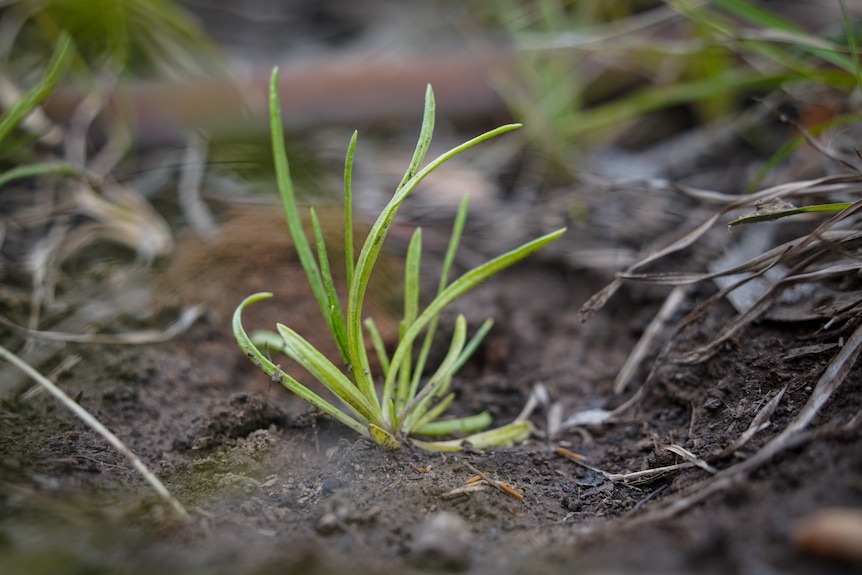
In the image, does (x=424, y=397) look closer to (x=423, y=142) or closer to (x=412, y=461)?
(x=412, y=461)

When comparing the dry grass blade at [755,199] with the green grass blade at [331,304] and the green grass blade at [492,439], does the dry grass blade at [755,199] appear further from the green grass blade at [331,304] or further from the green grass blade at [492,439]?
the green grass blade at [331,304]

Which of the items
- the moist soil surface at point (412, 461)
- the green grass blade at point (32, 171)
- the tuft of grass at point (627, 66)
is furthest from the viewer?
the tuft of grass at point (627, 66)

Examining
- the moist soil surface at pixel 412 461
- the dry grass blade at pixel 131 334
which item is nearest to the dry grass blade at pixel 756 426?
the moist soil surface at pixel 412 461

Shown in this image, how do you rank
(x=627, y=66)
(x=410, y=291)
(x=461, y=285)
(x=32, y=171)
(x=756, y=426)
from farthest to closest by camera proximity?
(x=627, y=66) < (x=32, y=171) < (x=410, y=291) < (x=461, y=285) < (x=756, y=426)

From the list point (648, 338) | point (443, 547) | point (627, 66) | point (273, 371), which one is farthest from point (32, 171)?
point (627, 66)

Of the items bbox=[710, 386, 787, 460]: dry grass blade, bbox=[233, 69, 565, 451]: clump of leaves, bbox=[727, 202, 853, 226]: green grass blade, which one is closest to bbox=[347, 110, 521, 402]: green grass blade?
bbox=[233, 69, 565, 451]: clump of leaves

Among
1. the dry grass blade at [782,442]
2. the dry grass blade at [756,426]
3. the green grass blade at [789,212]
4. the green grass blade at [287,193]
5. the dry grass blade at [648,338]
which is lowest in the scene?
the dry grass blade at [648,338]
